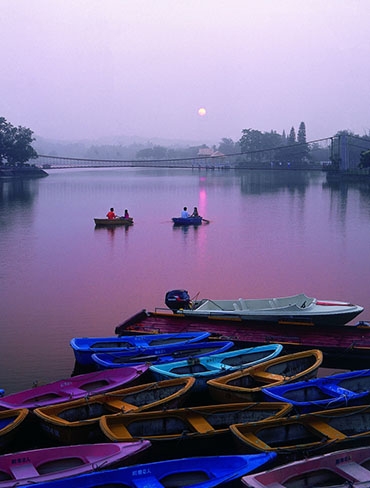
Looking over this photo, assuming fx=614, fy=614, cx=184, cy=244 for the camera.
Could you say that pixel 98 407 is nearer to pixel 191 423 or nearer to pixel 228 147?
pixel 191 423

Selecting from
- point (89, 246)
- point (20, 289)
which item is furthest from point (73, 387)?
point (89, 246)

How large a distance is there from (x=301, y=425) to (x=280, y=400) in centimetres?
53

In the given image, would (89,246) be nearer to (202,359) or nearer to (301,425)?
(202,359)

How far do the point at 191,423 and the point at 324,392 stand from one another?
1649mm

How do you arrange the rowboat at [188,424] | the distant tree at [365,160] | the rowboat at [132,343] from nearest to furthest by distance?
the rowboat at [188,424], the rowboat at [132,343], the distant tree at [365,160]

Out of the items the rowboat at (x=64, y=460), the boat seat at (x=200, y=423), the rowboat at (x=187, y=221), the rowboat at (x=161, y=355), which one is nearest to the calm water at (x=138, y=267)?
the rowboat at (x=187, y=221)

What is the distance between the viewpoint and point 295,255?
17.7m

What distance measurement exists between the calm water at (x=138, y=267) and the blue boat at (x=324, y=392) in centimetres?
336

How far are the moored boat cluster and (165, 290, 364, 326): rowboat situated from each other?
1474 millimetres

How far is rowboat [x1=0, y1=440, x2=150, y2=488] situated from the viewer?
4.86m

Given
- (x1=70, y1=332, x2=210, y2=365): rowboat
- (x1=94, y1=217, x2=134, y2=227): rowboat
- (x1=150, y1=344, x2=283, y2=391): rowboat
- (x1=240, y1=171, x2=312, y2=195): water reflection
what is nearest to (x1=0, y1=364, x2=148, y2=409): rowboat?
(x1=150, y1=344, x2=283, y2=391): rowboat

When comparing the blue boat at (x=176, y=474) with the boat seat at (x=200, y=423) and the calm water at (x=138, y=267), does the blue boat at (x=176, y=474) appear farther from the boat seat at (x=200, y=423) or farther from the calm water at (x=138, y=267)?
the calm water at (x=138, y=267)

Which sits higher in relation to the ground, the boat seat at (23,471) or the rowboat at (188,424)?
the rowboat at (188,424)

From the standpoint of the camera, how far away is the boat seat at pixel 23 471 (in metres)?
4.88
